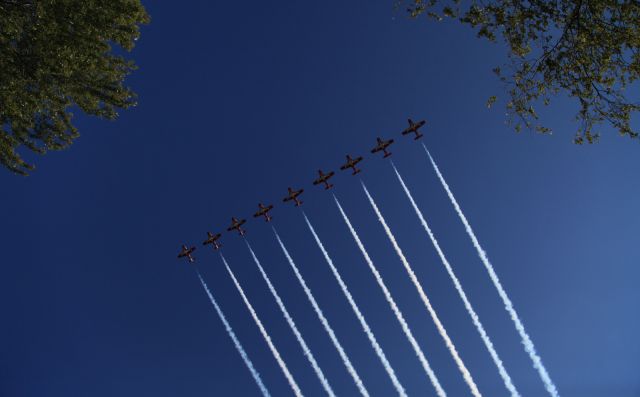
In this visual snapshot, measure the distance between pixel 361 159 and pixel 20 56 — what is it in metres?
26.5

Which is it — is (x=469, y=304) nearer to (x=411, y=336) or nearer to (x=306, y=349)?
(x=411, y=336)

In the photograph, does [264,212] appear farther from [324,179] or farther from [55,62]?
[55,62]

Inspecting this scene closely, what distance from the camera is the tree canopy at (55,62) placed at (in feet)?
88.1

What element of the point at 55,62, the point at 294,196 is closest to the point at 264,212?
the point at 294,196

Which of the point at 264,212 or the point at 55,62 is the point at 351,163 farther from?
the point at 55,62

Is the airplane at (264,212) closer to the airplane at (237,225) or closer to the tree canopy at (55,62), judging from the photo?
the airplane at (237,225)

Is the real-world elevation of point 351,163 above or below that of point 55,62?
below

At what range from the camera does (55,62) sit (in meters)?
28.0

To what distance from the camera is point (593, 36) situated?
62.8 ft

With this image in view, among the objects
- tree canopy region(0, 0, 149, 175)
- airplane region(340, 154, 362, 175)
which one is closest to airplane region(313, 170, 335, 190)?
→ airplane region(340, 154, 362, 175)

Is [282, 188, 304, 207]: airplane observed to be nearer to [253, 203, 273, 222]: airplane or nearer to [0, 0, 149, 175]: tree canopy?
[253, 203, 273, 222]: airplane

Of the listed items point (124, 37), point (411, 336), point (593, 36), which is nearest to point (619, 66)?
point (593, 36)

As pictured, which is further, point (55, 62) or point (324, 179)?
point (324, 179)

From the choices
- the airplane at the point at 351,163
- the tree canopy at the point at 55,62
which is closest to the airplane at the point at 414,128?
the airplane at the point at 351,163
